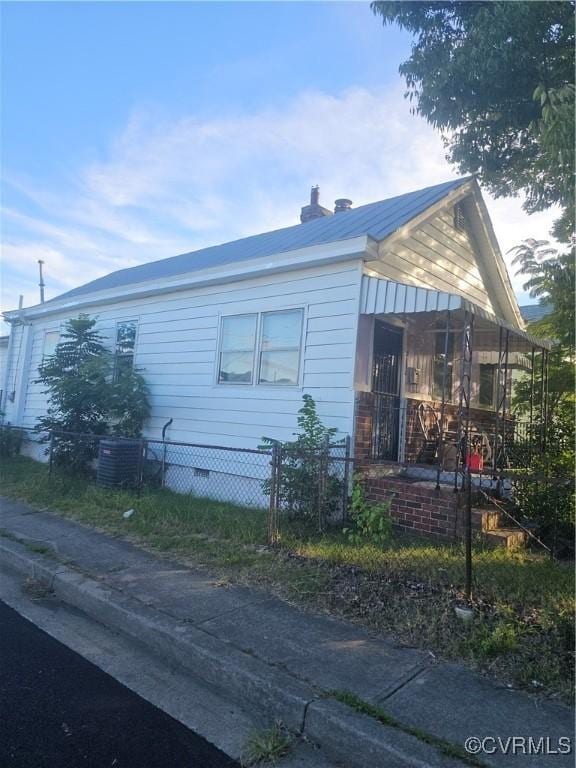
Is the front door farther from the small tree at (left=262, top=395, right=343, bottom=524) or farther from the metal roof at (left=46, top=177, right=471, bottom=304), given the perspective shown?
the metal roof at (left=46, top=177, right=471, bottom=304)

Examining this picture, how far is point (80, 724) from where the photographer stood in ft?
9.37

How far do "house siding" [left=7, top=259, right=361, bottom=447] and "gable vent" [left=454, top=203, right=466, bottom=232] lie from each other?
10.7 ft

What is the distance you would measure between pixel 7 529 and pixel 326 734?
5.13m

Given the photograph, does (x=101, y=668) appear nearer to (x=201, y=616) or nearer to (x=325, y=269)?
(x=201, y=616)

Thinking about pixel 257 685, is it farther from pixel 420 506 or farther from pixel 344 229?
pixel 344 229

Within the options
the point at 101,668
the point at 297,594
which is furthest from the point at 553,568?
the point at 101,668

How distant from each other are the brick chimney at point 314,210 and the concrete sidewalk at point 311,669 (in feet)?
33.1

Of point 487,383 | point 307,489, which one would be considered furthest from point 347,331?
point 487,383

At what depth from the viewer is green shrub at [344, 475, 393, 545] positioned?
565cm

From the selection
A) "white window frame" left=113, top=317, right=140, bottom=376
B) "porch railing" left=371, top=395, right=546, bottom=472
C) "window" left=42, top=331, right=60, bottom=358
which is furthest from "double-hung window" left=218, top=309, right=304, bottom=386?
"window" left=42, top=331, right=60, bottom=358

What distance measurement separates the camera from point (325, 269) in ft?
24.4

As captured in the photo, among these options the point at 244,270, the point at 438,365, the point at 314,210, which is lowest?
the point at 438,365
